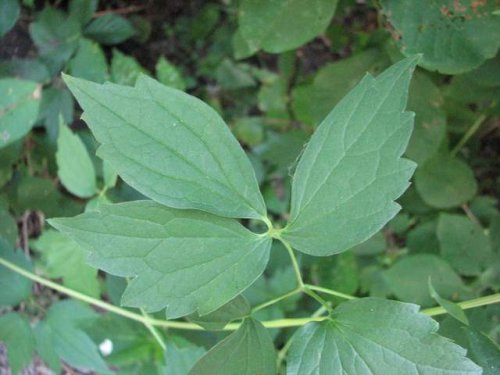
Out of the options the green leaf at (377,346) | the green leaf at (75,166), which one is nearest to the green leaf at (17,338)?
the green leaf at (75,166)

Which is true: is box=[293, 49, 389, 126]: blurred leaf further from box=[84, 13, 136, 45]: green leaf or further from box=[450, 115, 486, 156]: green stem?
box=[84, 13, 136, 45]: green leaf

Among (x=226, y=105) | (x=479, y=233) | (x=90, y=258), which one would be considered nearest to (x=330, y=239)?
(x=90, y=258)

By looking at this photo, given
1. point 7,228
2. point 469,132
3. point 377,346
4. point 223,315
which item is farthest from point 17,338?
point 469,132

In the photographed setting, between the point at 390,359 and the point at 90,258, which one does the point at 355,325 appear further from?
the point at 90,258

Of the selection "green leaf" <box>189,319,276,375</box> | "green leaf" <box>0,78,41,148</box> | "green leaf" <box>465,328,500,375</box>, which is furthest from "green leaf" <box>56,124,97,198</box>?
"green leaf" <box>465,328,500,375</box>

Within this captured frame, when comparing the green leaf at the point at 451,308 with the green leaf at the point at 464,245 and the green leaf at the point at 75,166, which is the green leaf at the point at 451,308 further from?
the green leaf at the point at 75,166
